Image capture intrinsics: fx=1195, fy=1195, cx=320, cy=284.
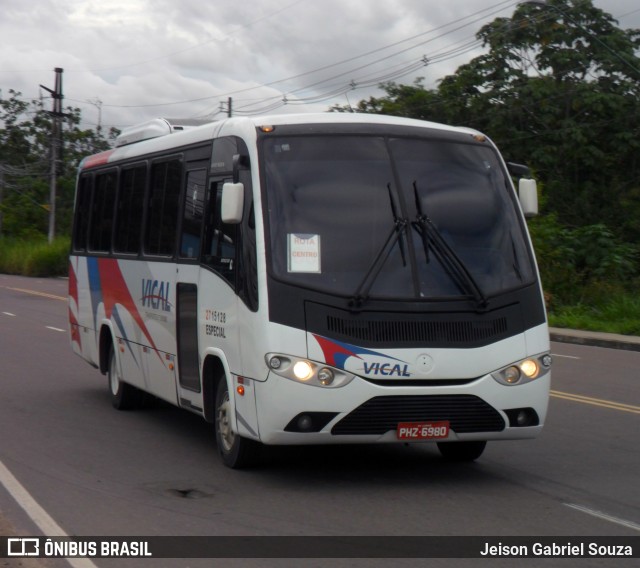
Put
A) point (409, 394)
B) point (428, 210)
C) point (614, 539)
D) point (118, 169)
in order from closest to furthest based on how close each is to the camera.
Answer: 1. point (614, 539)
2. point (409, 394)
3. point (428, 210)
4. point (118, 169)

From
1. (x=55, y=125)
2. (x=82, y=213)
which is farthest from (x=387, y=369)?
(x=55, y=125)

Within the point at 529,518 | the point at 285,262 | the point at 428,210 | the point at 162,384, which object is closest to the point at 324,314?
the point at 285,262

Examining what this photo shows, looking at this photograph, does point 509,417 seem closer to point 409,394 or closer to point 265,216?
point 409,394

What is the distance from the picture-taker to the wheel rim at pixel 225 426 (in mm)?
8979

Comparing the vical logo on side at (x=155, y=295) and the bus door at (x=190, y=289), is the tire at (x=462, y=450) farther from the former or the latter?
the vical logo on side at (x=155, y=295)

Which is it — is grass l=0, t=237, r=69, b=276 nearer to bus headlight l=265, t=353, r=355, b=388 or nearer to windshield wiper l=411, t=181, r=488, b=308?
windshield wiper l=411, t=181, r=488, b=308

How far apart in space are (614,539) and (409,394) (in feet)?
5.82

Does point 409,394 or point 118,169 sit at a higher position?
point 118,169

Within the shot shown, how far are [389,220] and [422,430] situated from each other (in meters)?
1.53

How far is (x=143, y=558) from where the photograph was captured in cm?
638

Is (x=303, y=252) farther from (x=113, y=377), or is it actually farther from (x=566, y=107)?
(x=566, y=107)

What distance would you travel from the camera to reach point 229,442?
9.05m

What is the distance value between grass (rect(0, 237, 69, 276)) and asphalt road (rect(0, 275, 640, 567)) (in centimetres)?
5161

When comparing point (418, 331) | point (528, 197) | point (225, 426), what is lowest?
point (225, 426)
